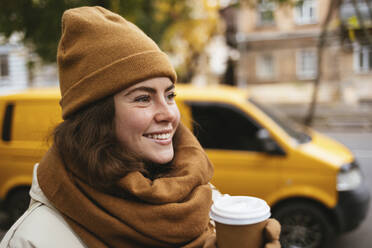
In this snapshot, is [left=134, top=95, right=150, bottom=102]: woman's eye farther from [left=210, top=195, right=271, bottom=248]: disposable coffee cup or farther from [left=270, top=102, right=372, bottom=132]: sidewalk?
[left=270, top=102, right=372, bottom=132]: sidewalk

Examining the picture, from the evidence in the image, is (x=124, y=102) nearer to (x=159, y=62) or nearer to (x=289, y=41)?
(x=159, y=62)

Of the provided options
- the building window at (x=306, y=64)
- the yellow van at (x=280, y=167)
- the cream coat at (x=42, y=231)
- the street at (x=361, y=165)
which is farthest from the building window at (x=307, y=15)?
the cream coat at (x=42, y=231)

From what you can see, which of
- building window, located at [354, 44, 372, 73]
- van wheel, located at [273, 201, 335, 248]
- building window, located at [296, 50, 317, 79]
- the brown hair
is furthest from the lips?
building window, located at [296, 50, 317, 79]

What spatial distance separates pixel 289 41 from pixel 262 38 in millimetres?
1736

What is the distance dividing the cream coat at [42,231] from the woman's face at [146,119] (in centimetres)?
40

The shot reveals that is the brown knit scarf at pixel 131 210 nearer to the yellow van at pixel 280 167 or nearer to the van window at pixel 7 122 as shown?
the yellow van at pixel 280 167

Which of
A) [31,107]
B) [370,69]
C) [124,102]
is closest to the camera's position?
[124,102]

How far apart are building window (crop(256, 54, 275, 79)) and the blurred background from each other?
7 cm

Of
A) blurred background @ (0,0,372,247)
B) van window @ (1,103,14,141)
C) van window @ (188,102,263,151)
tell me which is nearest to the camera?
van window @ (188,102,263,151)

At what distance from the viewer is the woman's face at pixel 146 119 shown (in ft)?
5.12

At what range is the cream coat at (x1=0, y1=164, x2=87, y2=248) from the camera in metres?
1.28

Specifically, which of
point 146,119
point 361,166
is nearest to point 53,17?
point 146,119

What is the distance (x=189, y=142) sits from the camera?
185 centimetres

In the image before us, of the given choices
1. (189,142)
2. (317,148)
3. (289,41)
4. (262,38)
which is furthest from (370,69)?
(189,142)
